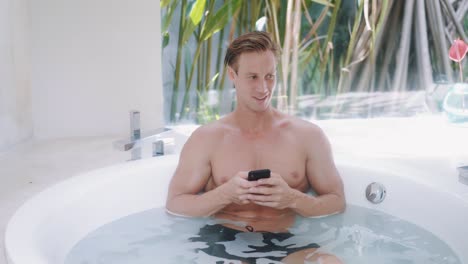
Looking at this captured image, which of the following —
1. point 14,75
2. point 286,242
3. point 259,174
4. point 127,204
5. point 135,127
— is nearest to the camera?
point 259,174

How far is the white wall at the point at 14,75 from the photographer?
2.72m

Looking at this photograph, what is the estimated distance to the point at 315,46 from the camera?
3473 millimetres

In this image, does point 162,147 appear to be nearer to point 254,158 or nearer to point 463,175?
point 254,158

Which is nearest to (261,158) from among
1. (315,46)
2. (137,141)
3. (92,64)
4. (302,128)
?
(302,128)

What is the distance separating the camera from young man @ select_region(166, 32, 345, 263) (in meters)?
1.86

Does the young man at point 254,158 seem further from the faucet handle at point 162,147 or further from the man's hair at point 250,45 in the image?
the faucet handle at point 162,147

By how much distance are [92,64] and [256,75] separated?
1.37 metres

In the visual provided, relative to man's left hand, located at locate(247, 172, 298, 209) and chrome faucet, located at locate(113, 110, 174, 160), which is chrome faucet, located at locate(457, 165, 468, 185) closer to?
man's left hand, located at locate(247, 172, 298, 209)

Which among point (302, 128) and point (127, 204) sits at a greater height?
point (302, 128)

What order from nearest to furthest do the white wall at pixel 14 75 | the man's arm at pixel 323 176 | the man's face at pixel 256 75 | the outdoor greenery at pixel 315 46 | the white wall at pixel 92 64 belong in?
1. the man's face at pixel 256 75
2. the man's arm at pixel 323 176
3. the white wall at pixel 14 75
4. the white wall at pixel 92 64
5. the outdoor greenery at pixel 315 46

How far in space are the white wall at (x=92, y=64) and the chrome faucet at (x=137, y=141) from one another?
734 mm

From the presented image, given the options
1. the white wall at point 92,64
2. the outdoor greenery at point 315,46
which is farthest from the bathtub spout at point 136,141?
the outdoor greenery at point 315,46

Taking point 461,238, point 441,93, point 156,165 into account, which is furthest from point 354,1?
point 461,238

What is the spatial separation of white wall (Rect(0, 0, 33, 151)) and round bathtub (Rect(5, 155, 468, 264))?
0.82m
